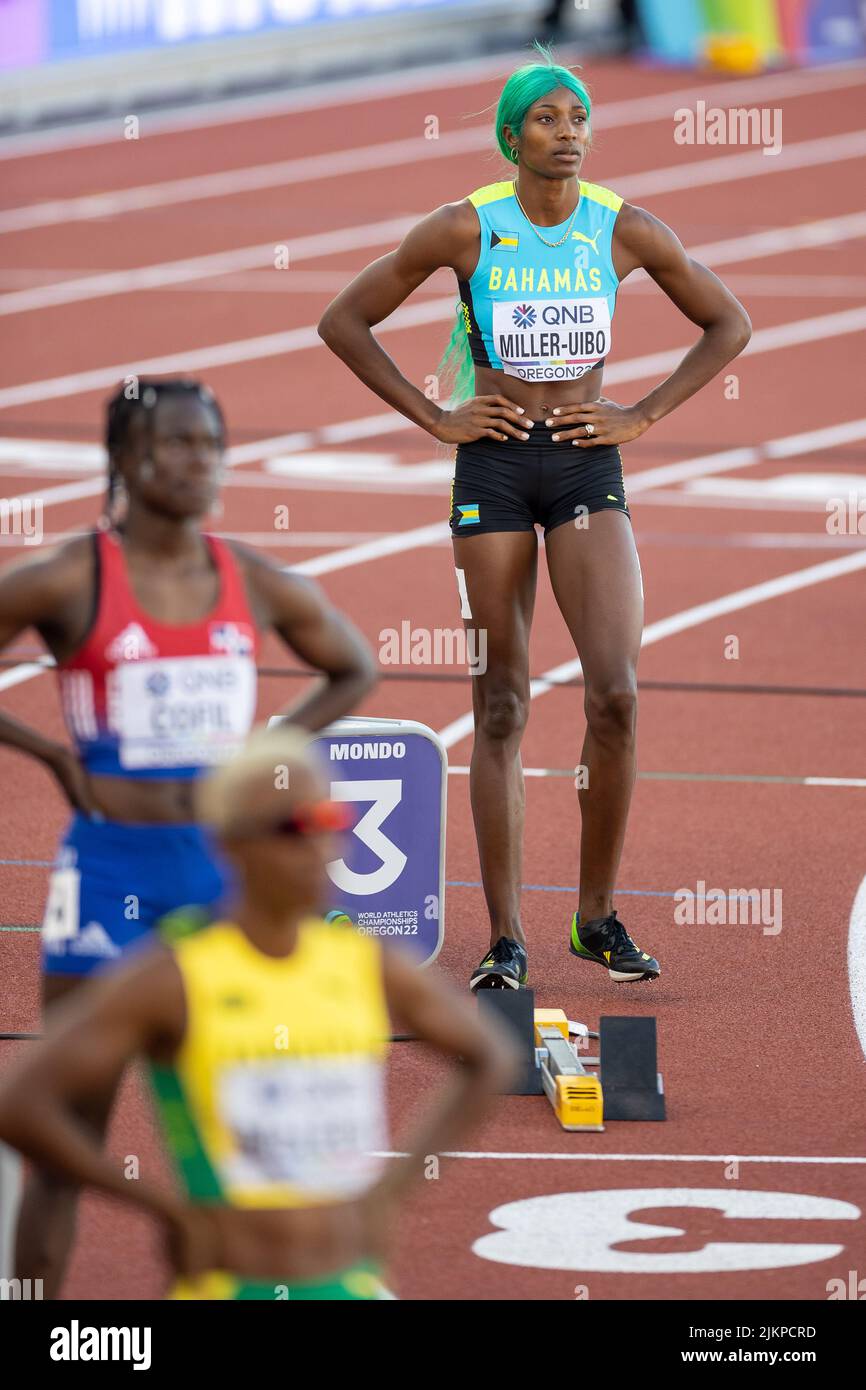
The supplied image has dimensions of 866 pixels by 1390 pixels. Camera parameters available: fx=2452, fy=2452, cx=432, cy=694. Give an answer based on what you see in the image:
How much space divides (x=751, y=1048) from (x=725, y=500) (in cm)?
968

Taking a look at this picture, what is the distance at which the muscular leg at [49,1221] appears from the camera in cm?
453

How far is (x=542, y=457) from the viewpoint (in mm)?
7543

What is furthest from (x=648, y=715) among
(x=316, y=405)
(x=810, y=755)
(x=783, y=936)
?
(x=316, y=405)

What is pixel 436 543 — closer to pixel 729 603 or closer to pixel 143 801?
pixel 729 603

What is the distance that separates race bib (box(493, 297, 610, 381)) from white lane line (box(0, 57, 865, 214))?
64.4 ft

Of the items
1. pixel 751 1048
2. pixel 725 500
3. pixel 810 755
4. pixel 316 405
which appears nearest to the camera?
pixel 751 1048

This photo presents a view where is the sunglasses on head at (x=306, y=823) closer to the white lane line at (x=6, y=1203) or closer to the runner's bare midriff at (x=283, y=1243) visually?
the runner's bare midriff at (x=283, y=1243)

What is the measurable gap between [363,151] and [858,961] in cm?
2381

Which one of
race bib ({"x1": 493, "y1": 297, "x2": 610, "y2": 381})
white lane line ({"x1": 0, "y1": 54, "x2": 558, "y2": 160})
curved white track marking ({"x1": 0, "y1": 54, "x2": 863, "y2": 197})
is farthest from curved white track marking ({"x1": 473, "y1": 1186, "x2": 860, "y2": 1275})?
white lane line ({"x1": 0, "y1": 54, "x2": 558, "y2": 160})

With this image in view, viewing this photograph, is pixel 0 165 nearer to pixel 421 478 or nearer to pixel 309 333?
pixel 309 333

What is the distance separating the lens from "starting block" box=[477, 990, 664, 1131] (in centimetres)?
645

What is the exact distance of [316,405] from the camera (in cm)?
1941

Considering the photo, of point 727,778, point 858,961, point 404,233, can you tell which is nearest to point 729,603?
point 727,778

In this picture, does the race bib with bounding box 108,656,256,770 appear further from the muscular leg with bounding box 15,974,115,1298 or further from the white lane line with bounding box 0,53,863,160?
the white lane line with bounding box 0,53,863,160
